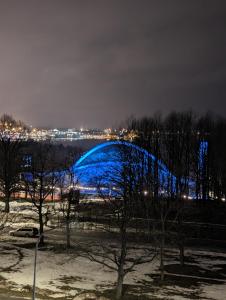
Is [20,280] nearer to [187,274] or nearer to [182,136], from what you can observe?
[187,274]

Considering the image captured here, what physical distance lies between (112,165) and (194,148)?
47.8ft

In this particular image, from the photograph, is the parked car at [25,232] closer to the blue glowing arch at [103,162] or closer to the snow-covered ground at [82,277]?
the snow-covered ground at [82,277]

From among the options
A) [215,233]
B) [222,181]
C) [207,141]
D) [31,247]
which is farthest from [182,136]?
[31,247]

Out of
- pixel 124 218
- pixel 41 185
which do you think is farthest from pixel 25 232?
pixel 124 218

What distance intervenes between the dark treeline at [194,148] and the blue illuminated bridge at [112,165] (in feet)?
→ 6.21

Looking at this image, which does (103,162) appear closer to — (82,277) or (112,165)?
(112,165)

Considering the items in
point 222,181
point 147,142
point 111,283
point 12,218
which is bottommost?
point 111,283

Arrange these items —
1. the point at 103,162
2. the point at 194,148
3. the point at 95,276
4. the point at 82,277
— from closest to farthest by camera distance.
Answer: the point at 82,277 → the point at 95,276 → the point at 194,148 → the point at 103,162

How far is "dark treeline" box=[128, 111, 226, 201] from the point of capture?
Result: 6350 cm

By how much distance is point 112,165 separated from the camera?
244ft

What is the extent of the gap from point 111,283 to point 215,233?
789 inches

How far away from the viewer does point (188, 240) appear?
149 feet

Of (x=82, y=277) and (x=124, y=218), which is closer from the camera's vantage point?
(x=124, y=218)

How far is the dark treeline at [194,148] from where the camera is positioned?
6350 centimetres
